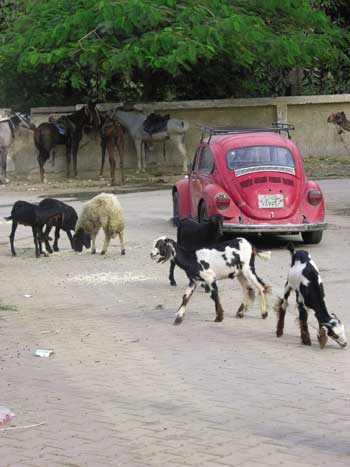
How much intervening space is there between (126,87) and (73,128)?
4148mm

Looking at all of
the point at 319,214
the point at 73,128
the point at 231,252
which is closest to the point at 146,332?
the point at 231,252

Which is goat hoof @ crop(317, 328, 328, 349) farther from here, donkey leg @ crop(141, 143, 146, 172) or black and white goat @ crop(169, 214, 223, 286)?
donkey leg @ crop(141, 143, 146, 172)

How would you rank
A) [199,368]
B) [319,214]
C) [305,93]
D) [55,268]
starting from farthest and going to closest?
1. [305,93]
2. [319,214]
3. [55,268]
4. [199,368]

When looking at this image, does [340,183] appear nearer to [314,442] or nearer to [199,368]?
[199,368]

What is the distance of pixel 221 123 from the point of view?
104 ft

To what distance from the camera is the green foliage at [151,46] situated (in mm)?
A: 28016

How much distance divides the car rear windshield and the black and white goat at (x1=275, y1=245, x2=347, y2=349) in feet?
20.5

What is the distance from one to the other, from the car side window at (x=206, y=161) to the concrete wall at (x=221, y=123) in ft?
41.6

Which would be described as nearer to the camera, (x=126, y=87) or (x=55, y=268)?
(x=55, y=268)

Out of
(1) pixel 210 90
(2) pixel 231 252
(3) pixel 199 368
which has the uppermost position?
(1) pixel 210 90

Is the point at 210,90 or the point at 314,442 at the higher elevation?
the point at 210,90

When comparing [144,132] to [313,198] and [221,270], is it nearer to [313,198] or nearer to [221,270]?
[313,198]

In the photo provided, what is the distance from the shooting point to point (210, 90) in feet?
110

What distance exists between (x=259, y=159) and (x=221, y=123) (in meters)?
14.9
